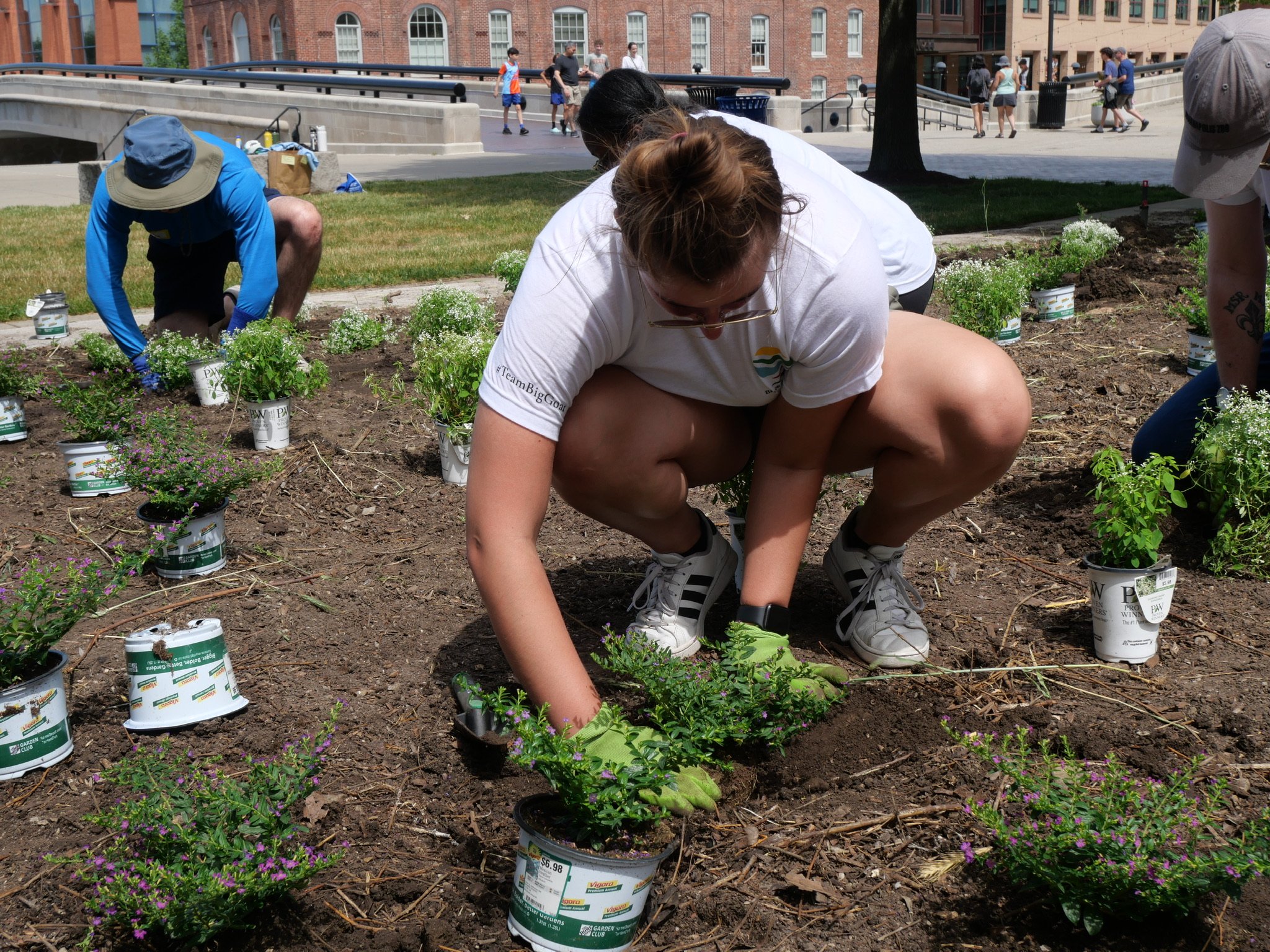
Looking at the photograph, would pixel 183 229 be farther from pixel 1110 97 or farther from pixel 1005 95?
pixel 1110 97

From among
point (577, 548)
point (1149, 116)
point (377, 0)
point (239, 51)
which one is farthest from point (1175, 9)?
point (577, 548)

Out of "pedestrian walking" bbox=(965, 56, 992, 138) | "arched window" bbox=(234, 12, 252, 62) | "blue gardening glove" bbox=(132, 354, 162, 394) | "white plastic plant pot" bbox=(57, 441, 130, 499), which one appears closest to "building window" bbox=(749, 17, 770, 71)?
"pedestrian walking" bbox=(965, 56, 992, 138)

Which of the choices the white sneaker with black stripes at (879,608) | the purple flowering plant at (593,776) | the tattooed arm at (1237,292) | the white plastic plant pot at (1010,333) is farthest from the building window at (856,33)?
the purple flowering plant at (593,776)

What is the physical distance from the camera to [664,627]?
2.62m

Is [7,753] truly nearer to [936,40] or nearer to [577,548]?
[577,548]

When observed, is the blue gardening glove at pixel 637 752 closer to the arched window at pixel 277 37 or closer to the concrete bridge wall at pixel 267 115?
the concrete bridge wall at pixel 267 115

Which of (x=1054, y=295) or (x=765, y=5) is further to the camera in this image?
(x=765, y=5)

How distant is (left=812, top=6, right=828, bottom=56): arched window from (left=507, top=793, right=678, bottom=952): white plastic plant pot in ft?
156

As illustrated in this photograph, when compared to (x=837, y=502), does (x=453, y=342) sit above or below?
above

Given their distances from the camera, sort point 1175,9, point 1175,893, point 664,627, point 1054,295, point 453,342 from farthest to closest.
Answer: point 1175,9 → point 1054,295 → point 453,342 → point 664,627 → point 1175,893

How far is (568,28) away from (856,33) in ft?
39.7

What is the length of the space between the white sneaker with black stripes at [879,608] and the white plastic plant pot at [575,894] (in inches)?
37.8

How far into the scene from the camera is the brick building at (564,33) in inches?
1610

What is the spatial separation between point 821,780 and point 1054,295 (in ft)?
14.5
